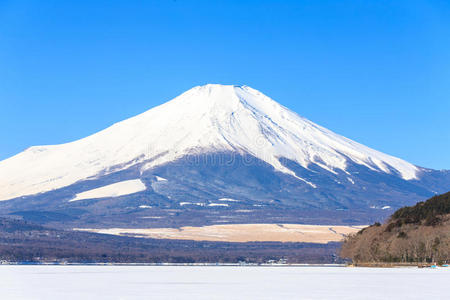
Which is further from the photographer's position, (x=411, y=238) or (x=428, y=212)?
(x=428, y=212)

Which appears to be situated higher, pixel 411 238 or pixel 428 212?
pixel 428 212

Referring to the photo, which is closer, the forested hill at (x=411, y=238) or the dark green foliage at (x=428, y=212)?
the forested hill at (x=411, y=238)

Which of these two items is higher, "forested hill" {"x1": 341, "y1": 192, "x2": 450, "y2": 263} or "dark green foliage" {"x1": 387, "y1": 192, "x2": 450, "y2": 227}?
"dark green foliage" {"x1": 387, "y1": 192, "x2": 450, "y2": 227}

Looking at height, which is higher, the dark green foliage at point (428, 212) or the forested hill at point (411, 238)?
the dark green foliage at point (428, 212)

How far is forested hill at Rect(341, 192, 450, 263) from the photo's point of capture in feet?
457

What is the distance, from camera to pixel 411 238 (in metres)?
144

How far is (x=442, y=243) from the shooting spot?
13775cm

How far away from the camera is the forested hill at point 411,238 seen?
457 ft

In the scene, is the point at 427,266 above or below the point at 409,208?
below

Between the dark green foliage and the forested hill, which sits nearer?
the forested hill
